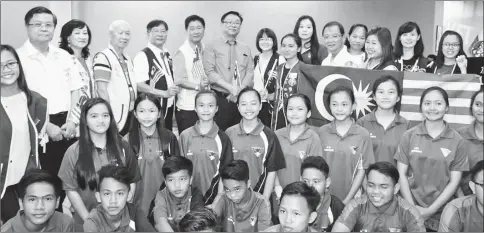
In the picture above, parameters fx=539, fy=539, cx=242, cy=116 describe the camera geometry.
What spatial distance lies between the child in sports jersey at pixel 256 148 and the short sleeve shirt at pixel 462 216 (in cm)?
68

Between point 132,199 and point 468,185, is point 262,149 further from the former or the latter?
point 468,185

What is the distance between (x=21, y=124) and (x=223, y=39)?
4.28 ft

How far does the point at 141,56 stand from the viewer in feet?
9.41

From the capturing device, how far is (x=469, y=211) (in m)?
1.63

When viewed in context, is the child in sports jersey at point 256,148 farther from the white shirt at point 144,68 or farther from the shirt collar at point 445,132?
the white shirt at point 144,68

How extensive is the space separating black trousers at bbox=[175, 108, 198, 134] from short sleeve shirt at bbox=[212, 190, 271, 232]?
2.90 ft

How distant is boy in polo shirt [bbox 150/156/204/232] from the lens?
1.98 metres

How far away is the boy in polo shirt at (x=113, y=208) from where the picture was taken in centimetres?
182

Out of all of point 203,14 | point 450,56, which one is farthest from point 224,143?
point 203,14

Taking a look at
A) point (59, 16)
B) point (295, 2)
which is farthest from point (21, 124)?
point (295, 2)

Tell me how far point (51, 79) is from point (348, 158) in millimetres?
1230

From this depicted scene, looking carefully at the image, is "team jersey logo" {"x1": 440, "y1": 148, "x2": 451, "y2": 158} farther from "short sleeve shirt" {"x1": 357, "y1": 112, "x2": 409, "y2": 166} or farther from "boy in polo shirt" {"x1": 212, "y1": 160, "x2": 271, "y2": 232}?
"boy in polo shirt" {"x1": 212, "y1": 160, "x2": 271, "y2": 232}

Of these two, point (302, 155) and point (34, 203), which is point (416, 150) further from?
point (34, 203)

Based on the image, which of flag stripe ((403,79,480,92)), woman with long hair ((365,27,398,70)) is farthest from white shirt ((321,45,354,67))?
flag stripe ((403,79,480,92))
